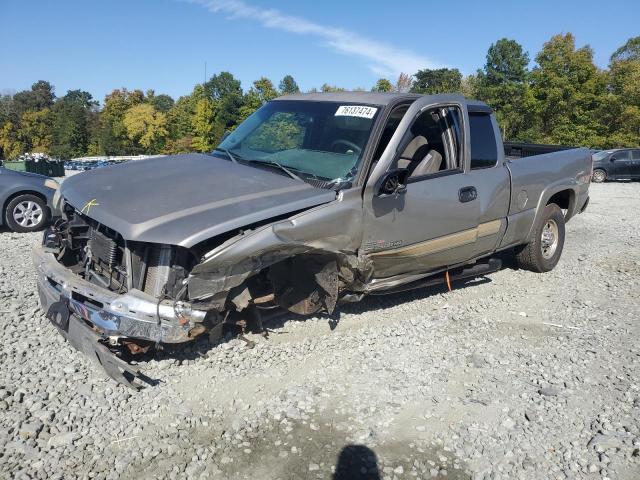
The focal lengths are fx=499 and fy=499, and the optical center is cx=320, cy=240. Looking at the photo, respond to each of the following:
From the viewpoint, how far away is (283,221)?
3.53m

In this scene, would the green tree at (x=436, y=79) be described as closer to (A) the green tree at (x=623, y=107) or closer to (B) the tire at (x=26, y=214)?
(A) the green tree at (x=623, y=107)

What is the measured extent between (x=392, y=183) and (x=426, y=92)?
40661 millimetres

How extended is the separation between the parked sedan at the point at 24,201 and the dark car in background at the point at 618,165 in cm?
1992

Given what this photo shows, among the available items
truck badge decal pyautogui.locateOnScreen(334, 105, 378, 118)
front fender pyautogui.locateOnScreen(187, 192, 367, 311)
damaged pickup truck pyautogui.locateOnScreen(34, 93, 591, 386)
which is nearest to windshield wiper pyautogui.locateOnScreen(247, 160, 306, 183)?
damaged pickup truck pyautogui.locateOnScreen(34, 93, 591, 386)

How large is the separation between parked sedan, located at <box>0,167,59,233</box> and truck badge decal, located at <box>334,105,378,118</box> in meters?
5.58

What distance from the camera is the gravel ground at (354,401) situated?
112 inches

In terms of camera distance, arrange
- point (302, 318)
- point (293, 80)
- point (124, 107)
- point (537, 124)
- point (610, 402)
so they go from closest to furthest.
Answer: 1. point (610, 402)
2. point (302, 318)
3. point (537, 124)
4. point (124, 107)
5. point (293, 80)

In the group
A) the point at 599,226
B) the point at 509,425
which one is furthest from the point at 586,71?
the point at 509,425

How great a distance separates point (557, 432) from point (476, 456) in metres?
0.63

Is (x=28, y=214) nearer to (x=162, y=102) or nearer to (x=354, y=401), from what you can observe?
(x=354, y=401)

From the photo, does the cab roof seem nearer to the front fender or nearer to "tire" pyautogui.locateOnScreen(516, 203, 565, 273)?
the front fender

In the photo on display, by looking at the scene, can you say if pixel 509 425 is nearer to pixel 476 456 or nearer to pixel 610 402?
pixel 476 456

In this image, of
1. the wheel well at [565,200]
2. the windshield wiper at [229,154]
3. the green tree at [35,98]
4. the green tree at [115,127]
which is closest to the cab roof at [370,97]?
the windshield wiper at [229,154]

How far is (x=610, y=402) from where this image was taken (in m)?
3.51
